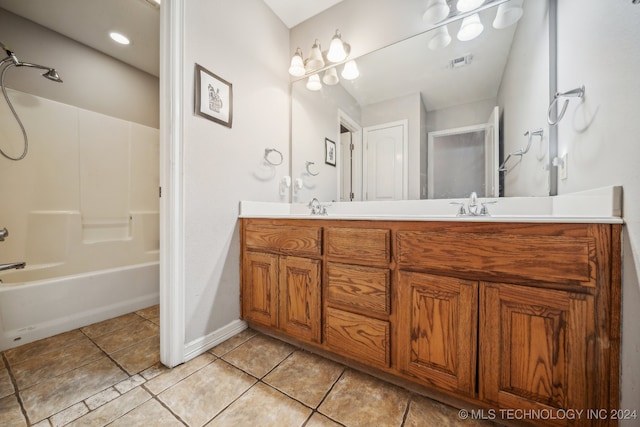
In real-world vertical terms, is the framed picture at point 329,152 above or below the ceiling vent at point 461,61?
below

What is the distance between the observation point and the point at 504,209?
1244mm

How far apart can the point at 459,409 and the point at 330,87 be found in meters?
2.15

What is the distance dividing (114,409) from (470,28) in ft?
Answer: 8.51

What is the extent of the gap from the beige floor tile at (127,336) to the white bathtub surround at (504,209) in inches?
40.3

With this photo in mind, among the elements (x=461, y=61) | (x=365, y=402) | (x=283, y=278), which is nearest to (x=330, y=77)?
(x=461, y=61)

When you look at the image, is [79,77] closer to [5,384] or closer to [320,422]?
[5,384]

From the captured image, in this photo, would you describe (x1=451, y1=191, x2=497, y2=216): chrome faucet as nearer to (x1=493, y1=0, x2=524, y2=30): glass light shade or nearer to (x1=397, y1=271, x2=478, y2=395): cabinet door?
(x1=397, y1=271, x2=478, y2=395): cabinet door

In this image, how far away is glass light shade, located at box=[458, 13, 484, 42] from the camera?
1.31m

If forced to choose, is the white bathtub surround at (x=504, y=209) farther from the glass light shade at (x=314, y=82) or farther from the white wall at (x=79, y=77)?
the white wall at (x=79, y=77)

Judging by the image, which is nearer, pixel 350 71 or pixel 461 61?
pixel 461 61

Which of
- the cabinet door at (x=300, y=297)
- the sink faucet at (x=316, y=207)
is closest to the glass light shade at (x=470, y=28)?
the sink faucet at (x=316, y=207)

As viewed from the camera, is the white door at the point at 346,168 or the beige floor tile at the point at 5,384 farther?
the white door at the point at 346,168

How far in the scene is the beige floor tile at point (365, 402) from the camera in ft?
2.90

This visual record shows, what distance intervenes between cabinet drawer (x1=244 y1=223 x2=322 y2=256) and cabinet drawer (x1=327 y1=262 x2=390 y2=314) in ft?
0.49
